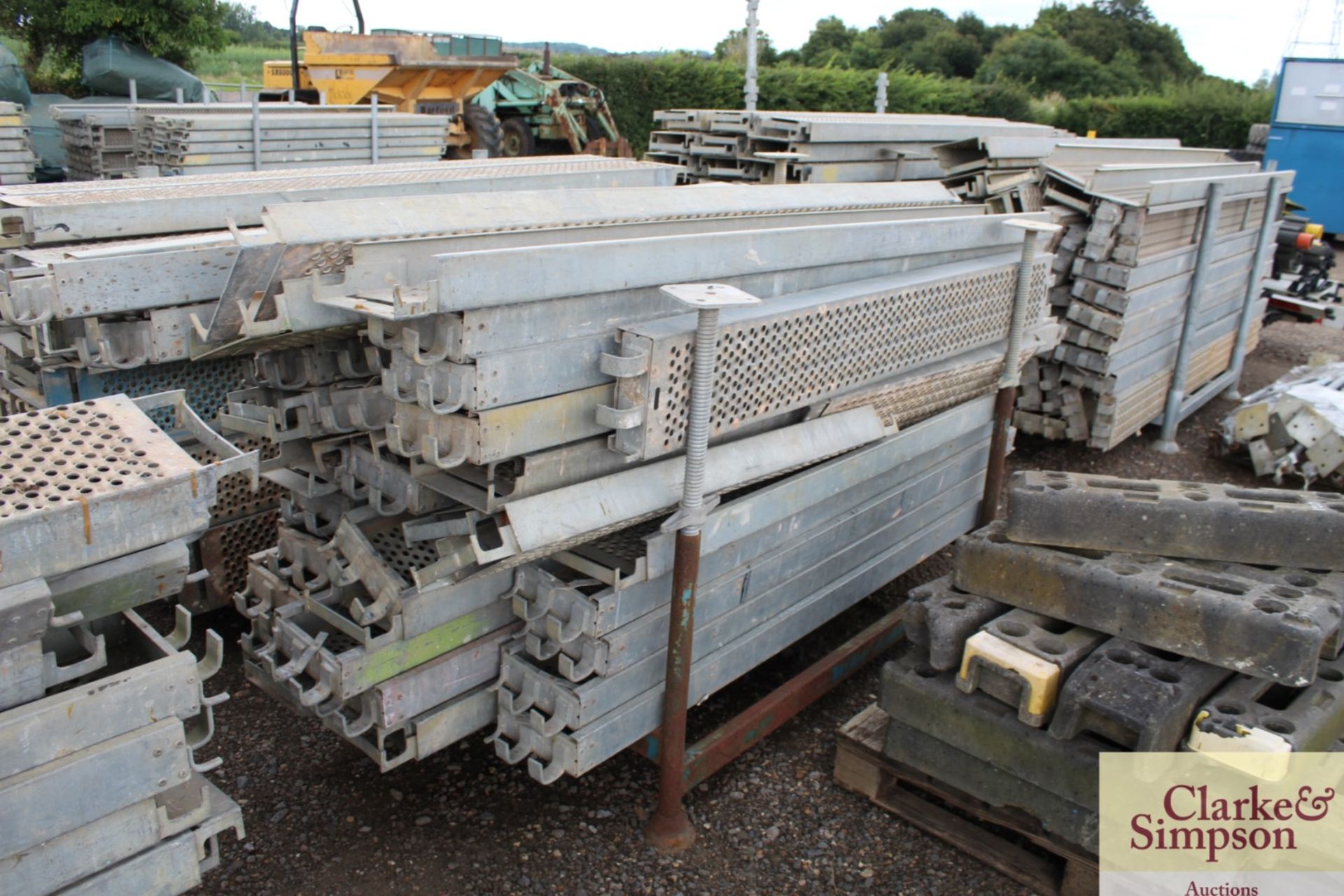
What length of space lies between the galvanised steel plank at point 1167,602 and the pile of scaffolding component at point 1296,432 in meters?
4.19

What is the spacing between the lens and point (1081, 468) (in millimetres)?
7562

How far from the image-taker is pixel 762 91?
26094 mm

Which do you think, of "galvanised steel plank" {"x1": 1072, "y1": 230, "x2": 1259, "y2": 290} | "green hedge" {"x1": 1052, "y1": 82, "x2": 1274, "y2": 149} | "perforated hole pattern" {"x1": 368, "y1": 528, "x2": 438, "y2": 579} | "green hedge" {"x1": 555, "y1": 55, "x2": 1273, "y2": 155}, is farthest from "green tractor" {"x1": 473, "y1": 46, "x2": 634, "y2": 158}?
"perforated hole pattern" {"x1": 368, "y1": 528, "x2": 438, "y2": 579}

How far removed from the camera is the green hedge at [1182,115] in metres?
23.9

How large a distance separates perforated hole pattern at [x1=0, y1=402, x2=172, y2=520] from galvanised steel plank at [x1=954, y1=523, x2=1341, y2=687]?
2.67m

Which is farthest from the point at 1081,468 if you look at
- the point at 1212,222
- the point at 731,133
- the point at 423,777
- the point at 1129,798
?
the point at 423,777

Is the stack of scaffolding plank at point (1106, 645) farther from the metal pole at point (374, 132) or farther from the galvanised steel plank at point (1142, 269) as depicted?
the metal pole at point (374, 132)

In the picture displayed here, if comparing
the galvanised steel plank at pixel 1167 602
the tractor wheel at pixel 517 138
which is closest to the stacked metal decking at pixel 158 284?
the galvanised steel plank at pixel 1167 602

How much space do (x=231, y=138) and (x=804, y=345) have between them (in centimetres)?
511

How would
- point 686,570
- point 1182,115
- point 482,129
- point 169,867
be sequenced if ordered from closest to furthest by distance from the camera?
point 169,867, point 686,570, point 482,129, point 1182,115

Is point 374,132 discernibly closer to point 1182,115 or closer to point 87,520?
point 87,520

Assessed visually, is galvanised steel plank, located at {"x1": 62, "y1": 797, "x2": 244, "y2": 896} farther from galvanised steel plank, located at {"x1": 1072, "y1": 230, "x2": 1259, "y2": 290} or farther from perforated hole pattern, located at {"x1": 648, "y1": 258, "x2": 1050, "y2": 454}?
galvanised steel plank, located at {"x1": 1072, "y1": 230, "x2": 1259, "y2": 290}

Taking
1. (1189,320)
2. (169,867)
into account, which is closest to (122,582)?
(169,867)

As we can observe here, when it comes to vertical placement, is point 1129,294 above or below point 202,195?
below
